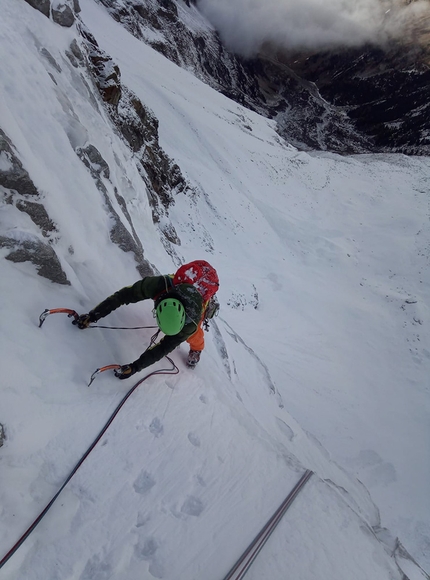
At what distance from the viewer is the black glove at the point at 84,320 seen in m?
3.61

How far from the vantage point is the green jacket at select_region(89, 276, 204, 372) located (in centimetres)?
351

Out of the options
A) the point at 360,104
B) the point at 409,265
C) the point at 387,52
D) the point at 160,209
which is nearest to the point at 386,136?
the point at 360,104

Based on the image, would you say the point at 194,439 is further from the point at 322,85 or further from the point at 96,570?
the point at 322,85

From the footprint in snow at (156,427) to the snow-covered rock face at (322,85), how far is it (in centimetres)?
7689

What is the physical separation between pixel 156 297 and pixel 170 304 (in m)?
0.52

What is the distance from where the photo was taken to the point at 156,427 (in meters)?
3.58

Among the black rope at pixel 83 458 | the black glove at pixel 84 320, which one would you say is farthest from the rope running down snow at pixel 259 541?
the black glove at pixel 84 320

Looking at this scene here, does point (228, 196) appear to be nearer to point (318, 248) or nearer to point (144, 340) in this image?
point (318, 248)

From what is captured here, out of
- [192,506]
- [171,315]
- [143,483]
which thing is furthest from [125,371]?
[192,506]

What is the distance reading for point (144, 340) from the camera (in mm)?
4312

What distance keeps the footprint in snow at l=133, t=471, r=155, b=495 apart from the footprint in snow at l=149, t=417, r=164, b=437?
1.40 feet

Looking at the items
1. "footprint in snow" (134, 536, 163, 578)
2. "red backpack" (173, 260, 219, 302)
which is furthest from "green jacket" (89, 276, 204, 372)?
"footprint in snow" (134, 536, 163, 578)

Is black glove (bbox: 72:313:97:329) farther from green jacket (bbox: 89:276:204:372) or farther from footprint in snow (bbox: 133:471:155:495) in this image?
footprint in snow (bbox: 133:471:155:495)

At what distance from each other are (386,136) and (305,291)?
126 m
